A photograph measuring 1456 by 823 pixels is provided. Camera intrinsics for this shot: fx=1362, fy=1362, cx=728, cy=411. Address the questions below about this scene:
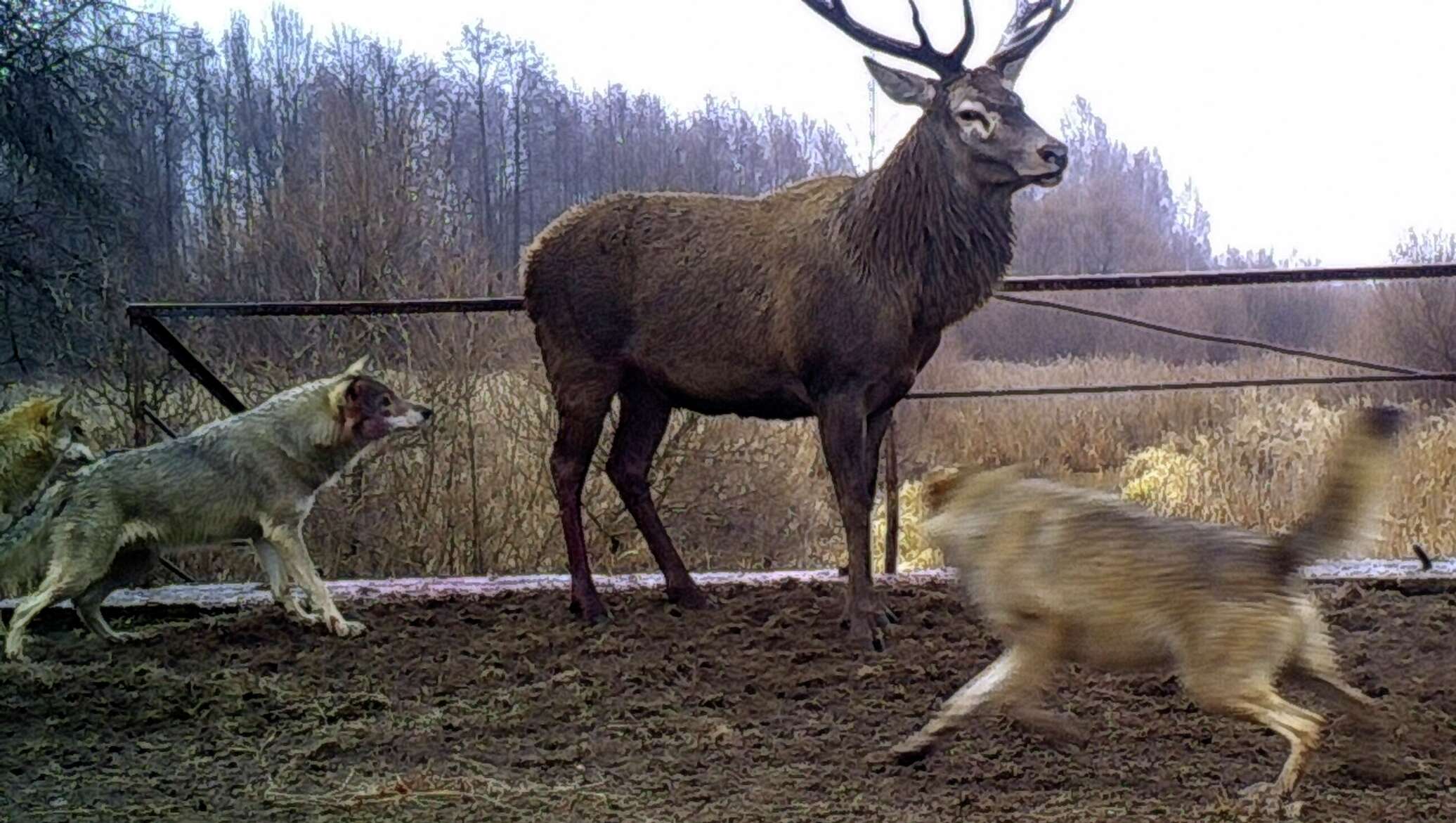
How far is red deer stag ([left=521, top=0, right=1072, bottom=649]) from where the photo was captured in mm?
5281

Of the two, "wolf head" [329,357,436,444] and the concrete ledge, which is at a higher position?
"wolf head" [329,357,436,444]

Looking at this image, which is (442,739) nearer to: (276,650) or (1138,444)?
(276,650)

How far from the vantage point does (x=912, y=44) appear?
5395mm

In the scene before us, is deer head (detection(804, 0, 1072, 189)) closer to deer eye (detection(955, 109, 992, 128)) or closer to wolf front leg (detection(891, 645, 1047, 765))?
deer eye (detection(955, 109, 992, 128))

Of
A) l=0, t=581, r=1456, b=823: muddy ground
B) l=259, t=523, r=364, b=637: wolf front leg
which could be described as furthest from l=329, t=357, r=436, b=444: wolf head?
l=0, t=581, r=1456, b=823: muddy ground

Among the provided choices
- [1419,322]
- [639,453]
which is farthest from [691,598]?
[1419,322]

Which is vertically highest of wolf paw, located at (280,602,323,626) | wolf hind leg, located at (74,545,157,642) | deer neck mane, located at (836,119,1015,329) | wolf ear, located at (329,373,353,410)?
deer neck mane, located at (836,119,1015,329)

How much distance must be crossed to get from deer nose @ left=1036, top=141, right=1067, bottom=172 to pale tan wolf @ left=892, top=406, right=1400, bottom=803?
1630 mm

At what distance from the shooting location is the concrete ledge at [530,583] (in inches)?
238

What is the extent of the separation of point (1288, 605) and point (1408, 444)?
30.1ft

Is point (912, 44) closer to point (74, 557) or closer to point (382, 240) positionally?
point (74, 557)

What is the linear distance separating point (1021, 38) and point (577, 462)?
2618 mm

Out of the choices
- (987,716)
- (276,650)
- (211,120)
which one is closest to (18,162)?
(211,120)

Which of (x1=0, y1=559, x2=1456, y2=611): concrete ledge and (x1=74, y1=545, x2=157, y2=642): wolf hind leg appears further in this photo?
(x1=0, y1=559, x2=1456, y2=611): concrete ledge
